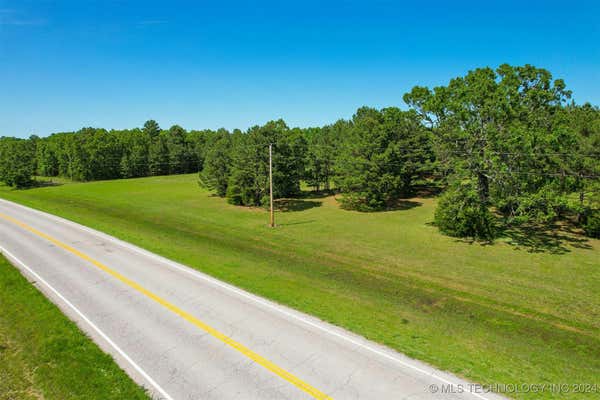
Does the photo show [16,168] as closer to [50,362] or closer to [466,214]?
[50,362]

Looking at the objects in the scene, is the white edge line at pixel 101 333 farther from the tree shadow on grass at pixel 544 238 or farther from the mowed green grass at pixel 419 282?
the tree shadow on grass at pixel 544 238

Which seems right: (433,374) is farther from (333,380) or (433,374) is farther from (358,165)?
(358,165)

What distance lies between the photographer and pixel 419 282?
18.9 meters

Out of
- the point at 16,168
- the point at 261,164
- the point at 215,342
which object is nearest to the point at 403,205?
the point at 261,164

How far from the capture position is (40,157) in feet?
335

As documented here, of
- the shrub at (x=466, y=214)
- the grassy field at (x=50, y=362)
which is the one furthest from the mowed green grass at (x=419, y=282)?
the grassy field at (x=50, y=362)

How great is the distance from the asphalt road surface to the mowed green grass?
3.63ft

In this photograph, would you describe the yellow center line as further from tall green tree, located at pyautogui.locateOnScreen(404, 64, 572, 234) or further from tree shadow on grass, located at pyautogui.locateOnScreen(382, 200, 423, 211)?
tree shadow on grass, located at pyautogui.locateOnScreen(382, 200, 423, 211)

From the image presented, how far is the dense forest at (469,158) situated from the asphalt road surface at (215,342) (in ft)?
62.9

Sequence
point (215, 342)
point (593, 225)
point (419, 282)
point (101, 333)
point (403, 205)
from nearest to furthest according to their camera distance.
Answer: point (215, 342) → point (101, 333) → point (419, 282) → point (593, 225) → point (403, 205)

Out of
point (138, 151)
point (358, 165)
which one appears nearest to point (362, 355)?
point (358, 165)

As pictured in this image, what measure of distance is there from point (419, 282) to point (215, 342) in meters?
12.2

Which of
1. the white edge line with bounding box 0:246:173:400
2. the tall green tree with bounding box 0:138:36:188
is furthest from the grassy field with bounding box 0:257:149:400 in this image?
the tall green tree with bounding box 0:138:36:188

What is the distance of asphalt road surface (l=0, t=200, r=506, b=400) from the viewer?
941 cm
